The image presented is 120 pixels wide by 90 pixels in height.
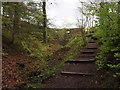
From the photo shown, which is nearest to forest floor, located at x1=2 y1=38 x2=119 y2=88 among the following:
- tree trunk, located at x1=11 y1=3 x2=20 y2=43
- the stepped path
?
the stepped path

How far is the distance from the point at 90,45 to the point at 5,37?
4.55m

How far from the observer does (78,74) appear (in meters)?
9.15

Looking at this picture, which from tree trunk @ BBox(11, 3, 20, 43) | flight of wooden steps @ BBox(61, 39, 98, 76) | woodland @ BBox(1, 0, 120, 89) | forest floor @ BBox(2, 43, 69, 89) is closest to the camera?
woodland @ BBox(1, 0, 120, 89)

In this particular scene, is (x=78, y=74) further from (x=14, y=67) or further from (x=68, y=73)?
(x=14, y=67)

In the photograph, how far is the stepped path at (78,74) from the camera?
8195mm

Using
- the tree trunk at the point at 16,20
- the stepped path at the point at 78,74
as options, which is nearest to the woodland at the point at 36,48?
the tree trunk at the point at 16,20

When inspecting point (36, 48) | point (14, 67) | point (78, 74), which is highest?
point (36, 48)

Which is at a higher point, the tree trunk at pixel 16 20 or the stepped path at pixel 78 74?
the tree trunk at pixel 16 20

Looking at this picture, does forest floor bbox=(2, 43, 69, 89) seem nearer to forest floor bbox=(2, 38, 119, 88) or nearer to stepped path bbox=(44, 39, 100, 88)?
forest floor bbox=(2, 38, 119, 88)

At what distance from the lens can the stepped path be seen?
26.9ft

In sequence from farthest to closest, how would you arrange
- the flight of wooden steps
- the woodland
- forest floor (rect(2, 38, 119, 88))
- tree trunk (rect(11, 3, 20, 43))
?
1. tree trunk (rect(11, 3, 20, 43))
2. the flight of wooden steps
3. forest floor (rect(2, 38, 119, 88))
4. the woodland

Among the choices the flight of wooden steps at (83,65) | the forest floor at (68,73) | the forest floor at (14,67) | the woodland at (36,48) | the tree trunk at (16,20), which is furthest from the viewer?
the tree trunk at (16,20)

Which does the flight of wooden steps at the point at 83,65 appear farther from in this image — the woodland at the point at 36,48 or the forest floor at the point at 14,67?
the forest floor at the point at 14,67

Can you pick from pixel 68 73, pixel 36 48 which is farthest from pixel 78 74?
pixel 36 48
